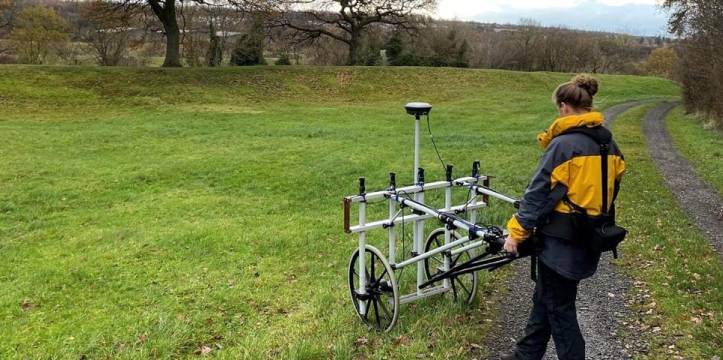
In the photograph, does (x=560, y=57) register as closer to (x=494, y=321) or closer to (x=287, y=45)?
(x=287, y=45)

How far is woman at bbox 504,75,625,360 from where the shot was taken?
3896mm

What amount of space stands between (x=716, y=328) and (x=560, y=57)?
73.6m

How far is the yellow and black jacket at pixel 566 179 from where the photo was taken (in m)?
3.88

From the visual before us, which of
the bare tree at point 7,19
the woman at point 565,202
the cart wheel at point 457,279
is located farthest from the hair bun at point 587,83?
the bare tree at point 7,19

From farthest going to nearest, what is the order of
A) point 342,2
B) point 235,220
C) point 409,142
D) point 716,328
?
point 342,2 < point 409,142 < point 235,220 < point 716,328

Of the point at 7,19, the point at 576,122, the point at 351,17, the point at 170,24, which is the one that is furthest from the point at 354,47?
the point at 576,122

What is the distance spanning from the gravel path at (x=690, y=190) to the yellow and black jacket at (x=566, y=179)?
18.1 ft

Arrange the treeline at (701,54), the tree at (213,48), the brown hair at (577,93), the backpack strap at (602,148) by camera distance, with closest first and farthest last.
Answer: the backpack strap at (602,148)
the brown hair at (577,93)
the treeline at (701,54)
the tree at (213,48)

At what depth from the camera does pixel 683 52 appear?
32.7 meters

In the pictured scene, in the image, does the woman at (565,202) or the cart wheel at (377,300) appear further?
the cart wheel at (377,300)

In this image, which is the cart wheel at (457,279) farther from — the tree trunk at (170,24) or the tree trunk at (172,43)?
the tree trunk at (172,43)

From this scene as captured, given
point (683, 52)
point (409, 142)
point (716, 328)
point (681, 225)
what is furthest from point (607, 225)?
point (683, 52)

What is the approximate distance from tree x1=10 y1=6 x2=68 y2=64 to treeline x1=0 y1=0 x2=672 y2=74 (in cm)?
8

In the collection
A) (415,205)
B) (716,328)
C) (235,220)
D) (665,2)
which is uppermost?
(665,2)
